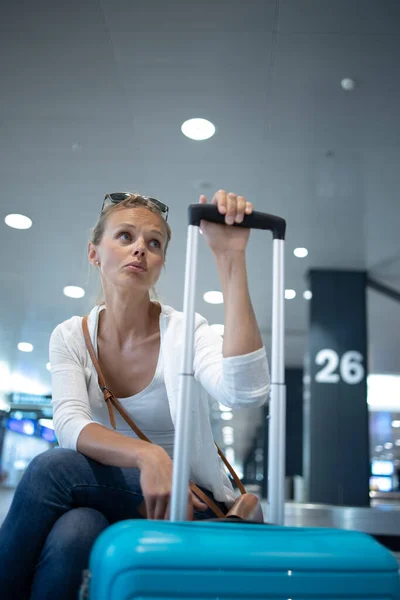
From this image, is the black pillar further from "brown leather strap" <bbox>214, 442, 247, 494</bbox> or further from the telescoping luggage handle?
the telescoping luggage handle

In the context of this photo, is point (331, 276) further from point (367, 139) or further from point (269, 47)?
point (269, 47)

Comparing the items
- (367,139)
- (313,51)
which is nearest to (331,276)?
(367,139)

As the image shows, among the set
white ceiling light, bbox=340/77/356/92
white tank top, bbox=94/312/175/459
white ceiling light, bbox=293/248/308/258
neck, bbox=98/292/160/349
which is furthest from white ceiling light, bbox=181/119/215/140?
white tank top, bbox=94/312/175/459

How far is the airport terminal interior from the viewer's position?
319 centimetres

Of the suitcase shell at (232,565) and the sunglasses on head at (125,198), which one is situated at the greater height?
the sunglasses on head at (125,198)

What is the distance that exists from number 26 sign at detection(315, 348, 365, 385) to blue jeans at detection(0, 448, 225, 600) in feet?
17.5

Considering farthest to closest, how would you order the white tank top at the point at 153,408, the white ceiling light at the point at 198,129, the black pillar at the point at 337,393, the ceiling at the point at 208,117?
the black pillar at the point at 337,393, the white ceiling light at the point at 198,129, the ceiling at the point at 208,117, the white tank top at the point at 153,408

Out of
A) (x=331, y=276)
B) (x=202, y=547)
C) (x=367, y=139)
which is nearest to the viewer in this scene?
(x=202, y=547)

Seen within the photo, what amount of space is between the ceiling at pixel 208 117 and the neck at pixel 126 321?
67 cm

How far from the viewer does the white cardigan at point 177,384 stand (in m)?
1.08

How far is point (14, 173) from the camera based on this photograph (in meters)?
4.84

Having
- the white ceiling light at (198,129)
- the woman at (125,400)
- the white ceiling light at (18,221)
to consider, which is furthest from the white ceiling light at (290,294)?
the woman at (125,400)

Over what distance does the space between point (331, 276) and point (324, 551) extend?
5.99 meters

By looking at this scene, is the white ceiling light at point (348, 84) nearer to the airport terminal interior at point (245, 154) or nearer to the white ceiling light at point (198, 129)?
the airport terminal interior at point (245, 154)
